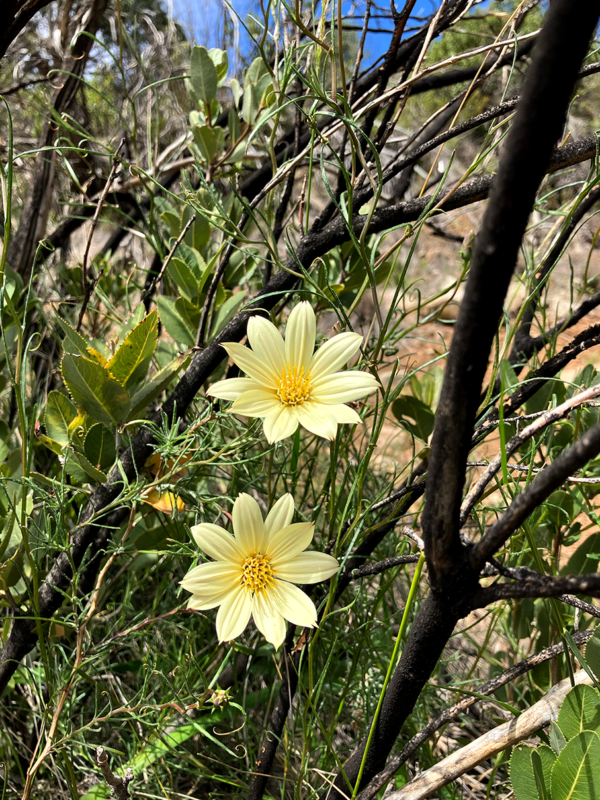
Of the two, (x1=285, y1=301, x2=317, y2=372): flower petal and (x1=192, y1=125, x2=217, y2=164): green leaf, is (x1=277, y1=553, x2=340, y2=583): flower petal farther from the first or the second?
(x1=192, y1=125, x2=217, y2=164): green leaf

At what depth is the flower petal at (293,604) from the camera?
0.43 m

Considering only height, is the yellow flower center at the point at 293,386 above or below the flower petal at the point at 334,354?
below

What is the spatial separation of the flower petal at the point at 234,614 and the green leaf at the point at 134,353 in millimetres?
270

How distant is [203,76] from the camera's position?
0.83 meters

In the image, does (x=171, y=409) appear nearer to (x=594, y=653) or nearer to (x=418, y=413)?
(x=418, y=413)

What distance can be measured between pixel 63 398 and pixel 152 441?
4.3 inches

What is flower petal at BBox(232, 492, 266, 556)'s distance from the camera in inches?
17.1

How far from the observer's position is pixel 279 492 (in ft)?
2.89

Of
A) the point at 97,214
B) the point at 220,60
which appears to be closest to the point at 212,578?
the point at 97,214

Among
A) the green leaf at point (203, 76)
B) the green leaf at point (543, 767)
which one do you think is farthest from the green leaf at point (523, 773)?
the green leaf at point (203, 76)

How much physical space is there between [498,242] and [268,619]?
315 millimetres

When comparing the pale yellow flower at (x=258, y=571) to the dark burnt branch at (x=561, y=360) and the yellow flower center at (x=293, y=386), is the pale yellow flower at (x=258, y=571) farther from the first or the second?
the dark burnt branch at (x=561, y=360)

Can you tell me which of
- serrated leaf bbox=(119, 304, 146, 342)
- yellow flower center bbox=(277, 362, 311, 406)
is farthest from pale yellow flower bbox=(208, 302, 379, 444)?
serrated leaf bbox=(119, 304, 146, 342)

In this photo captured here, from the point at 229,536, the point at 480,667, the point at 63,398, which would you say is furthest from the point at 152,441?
the point at 480,667
